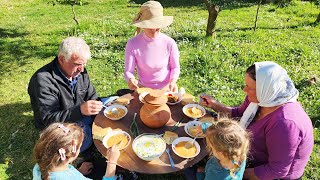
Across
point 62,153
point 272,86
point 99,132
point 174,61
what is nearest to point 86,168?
point 99,132

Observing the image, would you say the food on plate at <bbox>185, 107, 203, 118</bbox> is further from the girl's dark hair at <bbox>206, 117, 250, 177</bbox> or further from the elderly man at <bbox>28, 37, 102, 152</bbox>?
the elderly man at <bbox>28, 37, 102, 152</bbox>

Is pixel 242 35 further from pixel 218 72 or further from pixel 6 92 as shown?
pixel 6 92

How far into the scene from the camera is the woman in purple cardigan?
3.07 metres

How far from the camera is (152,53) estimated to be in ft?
15.4

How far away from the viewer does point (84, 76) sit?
4.48 meters

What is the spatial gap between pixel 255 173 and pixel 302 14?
9.07 m

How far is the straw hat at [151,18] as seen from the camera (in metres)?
4.34

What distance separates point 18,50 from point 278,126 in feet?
23.7

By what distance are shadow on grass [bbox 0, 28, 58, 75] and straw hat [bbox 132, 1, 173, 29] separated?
4066 mm

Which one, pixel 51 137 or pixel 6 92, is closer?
pixel 51 137

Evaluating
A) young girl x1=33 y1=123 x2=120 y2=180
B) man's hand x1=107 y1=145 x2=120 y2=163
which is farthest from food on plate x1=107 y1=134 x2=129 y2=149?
young girl x1=33 y1=123 x2=120 y2=180

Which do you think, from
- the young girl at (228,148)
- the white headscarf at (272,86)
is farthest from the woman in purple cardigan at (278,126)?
the young girl at (228,148)

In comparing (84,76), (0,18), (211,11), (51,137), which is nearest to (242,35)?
(211,11)

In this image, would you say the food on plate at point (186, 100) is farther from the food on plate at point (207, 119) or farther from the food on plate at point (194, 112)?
the food on plate at point (207, 119)
